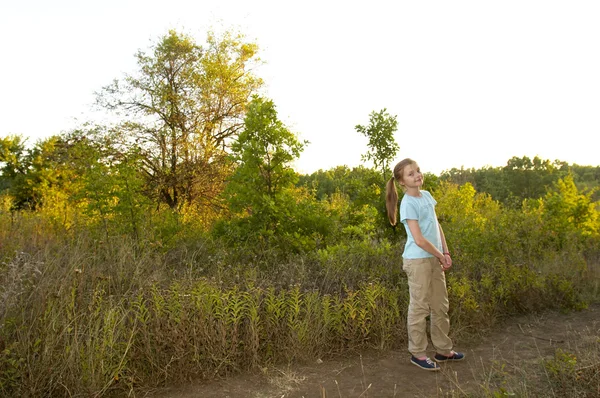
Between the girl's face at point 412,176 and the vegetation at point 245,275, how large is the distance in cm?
130

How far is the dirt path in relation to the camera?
3908 mm

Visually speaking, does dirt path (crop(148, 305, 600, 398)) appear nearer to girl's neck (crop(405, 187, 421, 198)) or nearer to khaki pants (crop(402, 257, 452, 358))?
khaki pants (crop(402, 257, 452, 358))

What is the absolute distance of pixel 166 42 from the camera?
17.0 meters

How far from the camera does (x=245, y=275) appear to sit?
5.46 meters

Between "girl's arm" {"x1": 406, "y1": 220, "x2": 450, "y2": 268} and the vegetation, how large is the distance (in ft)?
3.31

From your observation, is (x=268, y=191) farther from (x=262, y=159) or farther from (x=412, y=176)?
(x=412, y=176)

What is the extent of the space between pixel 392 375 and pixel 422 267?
3.51 ft

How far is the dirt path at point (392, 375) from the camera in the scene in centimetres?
391

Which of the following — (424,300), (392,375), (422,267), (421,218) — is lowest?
(392,375)

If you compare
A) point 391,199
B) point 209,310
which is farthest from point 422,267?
point 209,310

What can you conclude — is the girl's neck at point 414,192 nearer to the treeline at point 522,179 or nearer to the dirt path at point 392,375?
the dirt path at point 392,375

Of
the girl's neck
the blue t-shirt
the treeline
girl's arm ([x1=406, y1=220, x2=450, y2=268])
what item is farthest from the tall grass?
the treeline

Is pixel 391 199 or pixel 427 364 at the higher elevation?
pixel 391 199

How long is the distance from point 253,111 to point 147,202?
8.67 ft
